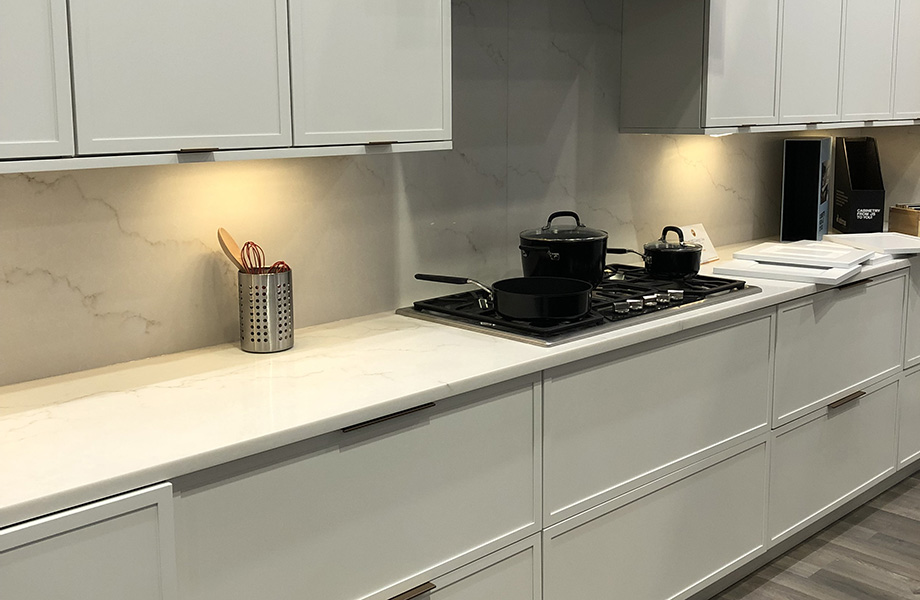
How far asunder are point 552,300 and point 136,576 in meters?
1.15

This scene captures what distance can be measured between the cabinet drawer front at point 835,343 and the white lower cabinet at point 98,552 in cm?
196

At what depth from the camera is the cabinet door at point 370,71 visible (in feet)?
6.32

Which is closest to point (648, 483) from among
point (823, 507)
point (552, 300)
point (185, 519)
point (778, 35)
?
point (552, 300)

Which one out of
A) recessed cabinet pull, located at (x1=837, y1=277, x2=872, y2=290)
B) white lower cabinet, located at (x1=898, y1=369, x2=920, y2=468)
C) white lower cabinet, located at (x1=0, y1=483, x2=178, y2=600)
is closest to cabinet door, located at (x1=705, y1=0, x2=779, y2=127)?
recessed cabinet pull, located at (x1=837, y1=277, x2=872, y2=290)

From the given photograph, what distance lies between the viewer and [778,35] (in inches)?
123

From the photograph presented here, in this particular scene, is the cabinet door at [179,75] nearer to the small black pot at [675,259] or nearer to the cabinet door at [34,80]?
the cabinet door at [34,80]

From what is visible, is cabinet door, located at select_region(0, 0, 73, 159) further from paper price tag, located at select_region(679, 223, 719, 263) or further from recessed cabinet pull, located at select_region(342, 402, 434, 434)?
paper price tag, located at select_region(679, 223, 719, 263)

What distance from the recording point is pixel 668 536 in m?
2.53

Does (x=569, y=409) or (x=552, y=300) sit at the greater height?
(x=552, y=300)

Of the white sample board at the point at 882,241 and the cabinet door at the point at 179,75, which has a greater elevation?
the cabinet door at the point at 179,75

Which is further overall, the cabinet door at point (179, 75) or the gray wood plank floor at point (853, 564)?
the gray wood plank floor at point (853, 564)

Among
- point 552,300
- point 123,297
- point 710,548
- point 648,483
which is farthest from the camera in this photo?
point 710,548

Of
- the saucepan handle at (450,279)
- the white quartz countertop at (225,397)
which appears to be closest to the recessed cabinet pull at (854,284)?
the white quartz countertop at (225,397)

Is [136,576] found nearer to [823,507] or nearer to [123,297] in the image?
[123,297]
